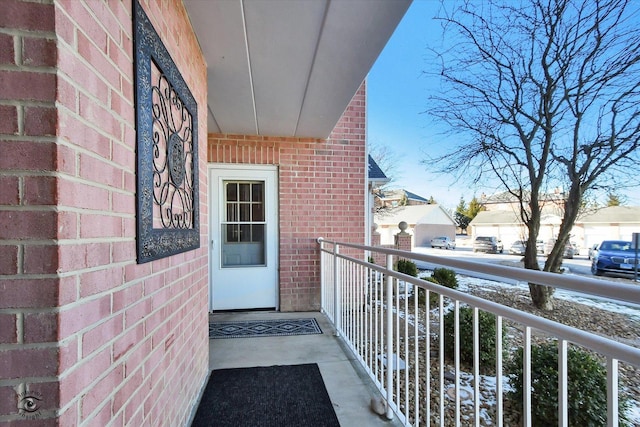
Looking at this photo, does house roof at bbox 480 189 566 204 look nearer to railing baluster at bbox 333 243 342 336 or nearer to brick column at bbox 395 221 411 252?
brick column at bbox 395 221 411 252

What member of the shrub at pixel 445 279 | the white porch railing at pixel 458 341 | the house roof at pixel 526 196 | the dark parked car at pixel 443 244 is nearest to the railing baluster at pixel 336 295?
the white porch railing at pixel 458 341

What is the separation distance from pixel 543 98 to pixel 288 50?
222 inches

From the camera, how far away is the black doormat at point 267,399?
1.76 m

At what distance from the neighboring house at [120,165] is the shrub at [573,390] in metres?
2.01

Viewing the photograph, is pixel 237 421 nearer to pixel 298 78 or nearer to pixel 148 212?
pixel 148 212

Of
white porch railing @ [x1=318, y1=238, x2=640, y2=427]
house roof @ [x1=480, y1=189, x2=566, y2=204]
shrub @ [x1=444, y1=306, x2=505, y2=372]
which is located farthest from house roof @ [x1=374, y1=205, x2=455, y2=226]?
white porch railing @ [x1=318, y1=238, x2=640, y2=427]

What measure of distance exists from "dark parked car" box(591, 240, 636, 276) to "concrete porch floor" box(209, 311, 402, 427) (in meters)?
11.6

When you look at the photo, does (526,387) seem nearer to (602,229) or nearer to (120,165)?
(120,165)

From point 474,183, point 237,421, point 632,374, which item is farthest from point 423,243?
point 237,421

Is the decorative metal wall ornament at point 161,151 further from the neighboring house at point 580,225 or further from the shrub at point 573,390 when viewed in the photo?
the neighboring house at point 580,225

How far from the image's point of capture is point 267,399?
6.42 ft

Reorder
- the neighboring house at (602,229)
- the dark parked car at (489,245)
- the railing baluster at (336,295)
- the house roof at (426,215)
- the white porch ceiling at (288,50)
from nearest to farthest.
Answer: the white porch ceiling at (288,50), the railing baluster at (336,295), the neighboring house at (602,229), the dark parked car at (489,245), the house roof at (426,215)

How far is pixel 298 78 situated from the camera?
7.67 ft

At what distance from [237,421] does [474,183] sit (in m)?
6.51
